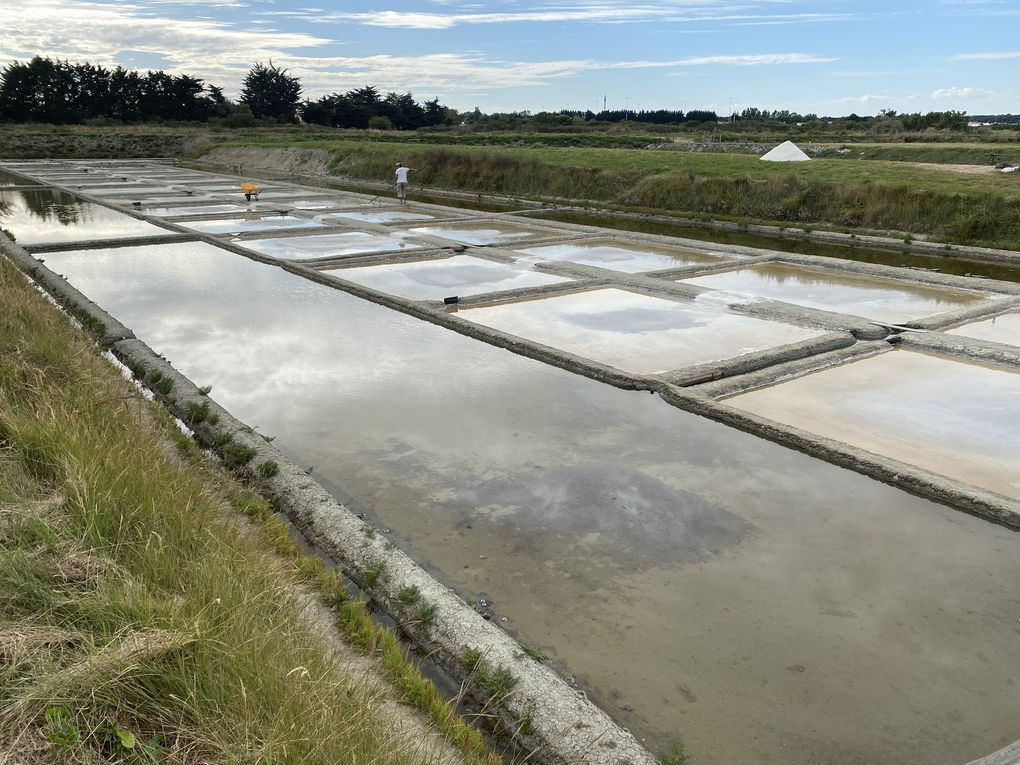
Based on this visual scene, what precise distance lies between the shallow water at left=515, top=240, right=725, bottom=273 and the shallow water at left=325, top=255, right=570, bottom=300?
117 centimetres

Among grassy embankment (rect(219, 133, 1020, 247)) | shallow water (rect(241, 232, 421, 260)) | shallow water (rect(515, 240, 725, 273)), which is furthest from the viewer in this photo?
grassy embankment (rect(219, 133, 1020, 247))

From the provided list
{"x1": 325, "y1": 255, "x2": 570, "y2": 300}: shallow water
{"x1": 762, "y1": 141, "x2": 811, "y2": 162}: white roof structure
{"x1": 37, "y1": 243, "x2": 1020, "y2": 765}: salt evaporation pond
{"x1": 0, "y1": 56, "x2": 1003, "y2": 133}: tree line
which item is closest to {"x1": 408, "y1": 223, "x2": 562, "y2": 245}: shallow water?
{"x1": 325, "y1": 255, "x2": 570, "y2": 300}: shallow water

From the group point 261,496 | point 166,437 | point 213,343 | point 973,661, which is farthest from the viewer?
point 213,343

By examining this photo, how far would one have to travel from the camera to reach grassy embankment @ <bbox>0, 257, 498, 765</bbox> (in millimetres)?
1995

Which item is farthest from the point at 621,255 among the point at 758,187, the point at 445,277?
the point at 758,187

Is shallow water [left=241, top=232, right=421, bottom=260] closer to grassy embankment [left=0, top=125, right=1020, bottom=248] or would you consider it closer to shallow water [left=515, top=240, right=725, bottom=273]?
shallow water [left=515, top=240, right=725, bottom=273]

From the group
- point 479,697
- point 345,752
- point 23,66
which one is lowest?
point 479,697

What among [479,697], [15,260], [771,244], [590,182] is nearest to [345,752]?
[479,697]

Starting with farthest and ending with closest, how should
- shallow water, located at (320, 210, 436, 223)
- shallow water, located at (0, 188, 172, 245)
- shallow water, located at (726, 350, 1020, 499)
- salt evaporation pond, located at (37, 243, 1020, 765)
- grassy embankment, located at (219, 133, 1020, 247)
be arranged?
Answer: 1. shallow water, located at (320, 210, 436, 223)
2. grassy embankment, located at (219, 133, 1020, 247)
3. shallow water, located at (0, 188, 172, 245)
4. shallow water, located at (726, 350, 1020, 499)
5. salt evaporation pond, located at (37, 243, 1020, 765)

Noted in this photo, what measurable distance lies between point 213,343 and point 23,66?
190 ft

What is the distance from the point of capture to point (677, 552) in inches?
152

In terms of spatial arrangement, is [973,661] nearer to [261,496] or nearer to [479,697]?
[479,697]

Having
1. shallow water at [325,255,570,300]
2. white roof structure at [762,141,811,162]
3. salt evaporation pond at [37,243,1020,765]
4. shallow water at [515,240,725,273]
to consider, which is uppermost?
white roof structure at [762,141,811,162]

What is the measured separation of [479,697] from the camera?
284 centimetres
